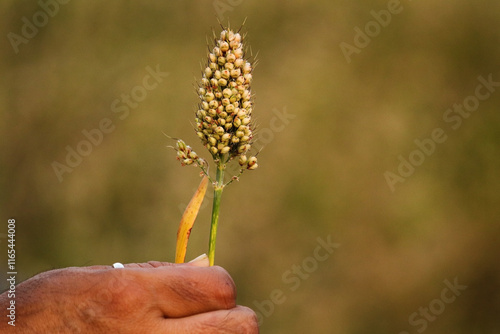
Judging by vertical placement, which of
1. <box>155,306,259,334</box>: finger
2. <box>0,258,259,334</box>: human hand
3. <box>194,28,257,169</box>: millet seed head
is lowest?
<box>155,306,259,334</box>: finger

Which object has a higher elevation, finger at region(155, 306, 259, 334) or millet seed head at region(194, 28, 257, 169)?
millet seed head at region(194, 28, 257, 169)

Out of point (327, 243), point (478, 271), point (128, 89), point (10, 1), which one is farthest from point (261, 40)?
point (10, 1)

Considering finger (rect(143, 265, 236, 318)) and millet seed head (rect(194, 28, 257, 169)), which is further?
millet seed head (rect(194, 28, 257, 169))

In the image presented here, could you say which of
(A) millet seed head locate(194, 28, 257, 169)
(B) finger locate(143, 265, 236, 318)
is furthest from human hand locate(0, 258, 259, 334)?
(A) millet seed head locate(194, 28, 257, 169)

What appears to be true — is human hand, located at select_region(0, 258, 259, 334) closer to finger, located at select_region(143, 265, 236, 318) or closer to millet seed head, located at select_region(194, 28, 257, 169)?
finger, located at select_region(143, 265, 236, 318)

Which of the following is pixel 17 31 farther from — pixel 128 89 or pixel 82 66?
pixel 128 89

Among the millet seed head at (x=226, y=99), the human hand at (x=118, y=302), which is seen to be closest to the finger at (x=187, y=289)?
the human hand at (x=118, y=302)

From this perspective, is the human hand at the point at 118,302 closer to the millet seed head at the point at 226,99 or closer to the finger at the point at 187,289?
the finger at the point at 187,289
